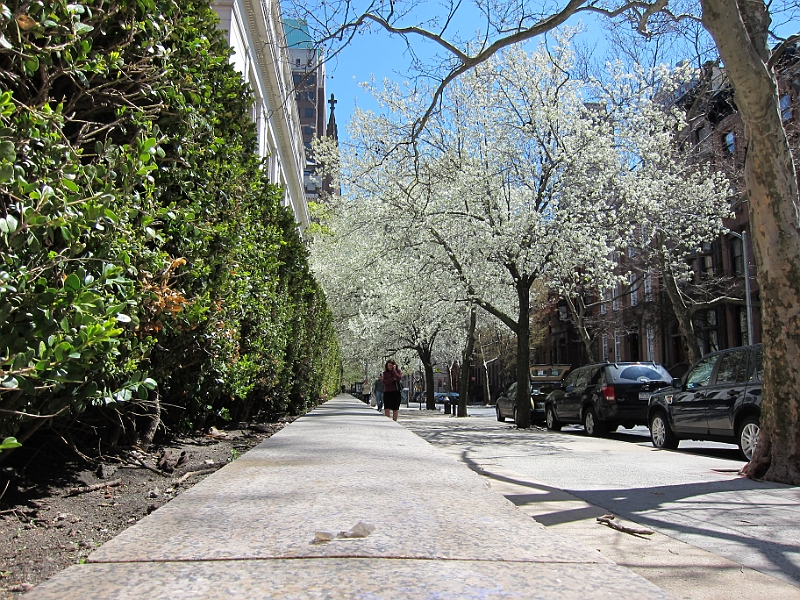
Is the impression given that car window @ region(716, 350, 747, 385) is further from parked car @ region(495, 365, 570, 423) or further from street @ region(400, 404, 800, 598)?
parked car @ region(495, 365, 570, 423)

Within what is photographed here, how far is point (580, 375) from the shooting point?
18.8 meters

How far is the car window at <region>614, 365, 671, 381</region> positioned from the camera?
16.7 meters

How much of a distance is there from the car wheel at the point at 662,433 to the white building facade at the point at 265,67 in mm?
8027

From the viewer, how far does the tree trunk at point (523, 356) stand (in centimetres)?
2075

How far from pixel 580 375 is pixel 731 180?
39.6 feet

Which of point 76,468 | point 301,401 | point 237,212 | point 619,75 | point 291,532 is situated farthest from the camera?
point 619,75

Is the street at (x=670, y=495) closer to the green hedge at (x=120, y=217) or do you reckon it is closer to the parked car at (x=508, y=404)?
the green hedge at (x=120, y=217)

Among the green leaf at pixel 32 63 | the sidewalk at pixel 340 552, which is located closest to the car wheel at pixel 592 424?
the sidewalk at pixel 340 552

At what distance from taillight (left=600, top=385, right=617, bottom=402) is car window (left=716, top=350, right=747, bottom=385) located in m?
4.99

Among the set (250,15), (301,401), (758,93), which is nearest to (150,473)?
(758,93)

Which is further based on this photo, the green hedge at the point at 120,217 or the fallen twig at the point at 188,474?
the fallen twig at the point at 188,474

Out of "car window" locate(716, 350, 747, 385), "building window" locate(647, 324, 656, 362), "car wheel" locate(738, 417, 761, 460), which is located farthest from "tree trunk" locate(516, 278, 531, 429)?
"building window" locate(647, 324, 656, 362)

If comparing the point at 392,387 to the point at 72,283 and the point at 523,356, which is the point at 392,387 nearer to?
the point at 523,356

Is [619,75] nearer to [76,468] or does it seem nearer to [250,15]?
[250,15]
